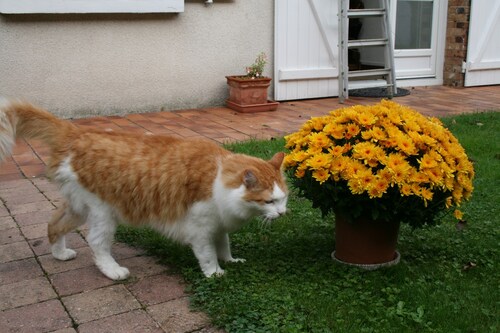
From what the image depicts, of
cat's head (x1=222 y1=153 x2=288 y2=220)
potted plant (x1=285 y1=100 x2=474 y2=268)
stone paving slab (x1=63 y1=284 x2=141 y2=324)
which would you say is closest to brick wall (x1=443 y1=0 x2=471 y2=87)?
potted plant (x1=285 y1=100 x2=474 y2=268)

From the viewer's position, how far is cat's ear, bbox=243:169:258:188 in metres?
2.63

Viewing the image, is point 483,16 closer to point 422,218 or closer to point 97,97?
point 97,97

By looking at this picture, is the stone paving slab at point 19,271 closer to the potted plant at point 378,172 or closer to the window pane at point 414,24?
the potted plant at point 378,172

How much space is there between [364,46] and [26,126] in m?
6.16

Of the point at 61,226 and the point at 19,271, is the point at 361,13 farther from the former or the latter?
the point at 19,271

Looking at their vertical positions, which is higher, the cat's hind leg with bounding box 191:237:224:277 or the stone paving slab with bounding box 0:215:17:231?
the cat's hind leg with bounding box 191:237:224:277

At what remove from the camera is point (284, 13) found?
7.58 meters

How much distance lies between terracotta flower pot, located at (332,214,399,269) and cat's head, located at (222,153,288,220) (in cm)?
42

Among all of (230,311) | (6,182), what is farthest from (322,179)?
(6,182)

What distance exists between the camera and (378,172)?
2.66 meters

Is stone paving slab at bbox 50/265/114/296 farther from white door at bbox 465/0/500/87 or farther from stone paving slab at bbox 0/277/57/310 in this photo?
white door at bbox 465/0/500/87

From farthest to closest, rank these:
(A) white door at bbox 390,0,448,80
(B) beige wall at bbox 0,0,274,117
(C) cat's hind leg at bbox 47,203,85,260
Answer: (A) white door at bbox 390,0,448,80
(B) beige wall at bbox 0,0,274,117
(C) cat's hind leg at bbox 47,203,85,260

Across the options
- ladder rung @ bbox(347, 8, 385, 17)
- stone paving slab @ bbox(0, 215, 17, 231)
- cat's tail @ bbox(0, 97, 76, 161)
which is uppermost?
ladder rung @ bbox(347, 8, 385, 17)

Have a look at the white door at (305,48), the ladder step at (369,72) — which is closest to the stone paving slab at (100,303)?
the white door at (305,48)
